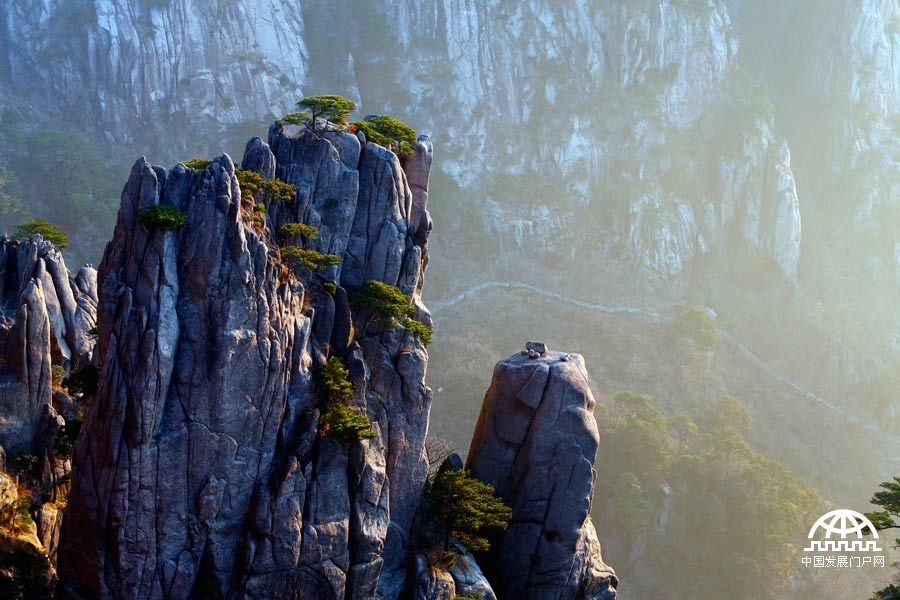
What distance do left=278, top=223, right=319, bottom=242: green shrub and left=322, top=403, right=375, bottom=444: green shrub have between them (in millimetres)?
6314

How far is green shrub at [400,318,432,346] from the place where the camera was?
101 ft

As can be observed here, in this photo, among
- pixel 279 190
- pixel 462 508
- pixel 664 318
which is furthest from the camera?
pixel 664 318

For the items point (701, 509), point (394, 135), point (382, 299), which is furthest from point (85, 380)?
point (701, 509)

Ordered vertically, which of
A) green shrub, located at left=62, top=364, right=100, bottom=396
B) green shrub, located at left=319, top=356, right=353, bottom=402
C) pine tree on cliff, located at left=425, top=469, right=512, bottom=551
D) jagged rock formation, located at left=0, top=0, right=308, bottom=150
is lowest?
pine tree on cliff, located at left=425, top=469, right=512, bottom=551

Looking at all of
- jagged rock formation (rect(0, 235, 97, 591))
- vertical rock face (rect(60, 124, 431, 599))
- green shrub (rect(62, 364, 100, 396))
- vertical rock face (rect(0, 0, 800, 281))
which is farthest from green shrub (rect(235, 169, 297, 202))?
vertical rock face (rect(0, 0, 800, 281))

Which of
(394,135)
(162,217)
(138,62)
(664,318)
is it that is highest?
(138,62)

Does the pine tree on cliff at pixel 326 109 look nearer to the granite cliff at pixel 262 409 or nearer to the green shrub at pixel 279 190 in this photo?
the granite cliff at pixel 262 409

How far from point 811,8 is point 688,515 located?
4039 inches

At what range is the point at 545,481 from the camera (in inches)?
1291

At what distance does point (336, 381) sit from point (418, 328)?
4.38 meters

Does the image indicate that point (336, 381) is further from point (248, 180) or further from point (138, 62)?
point (138, 62)

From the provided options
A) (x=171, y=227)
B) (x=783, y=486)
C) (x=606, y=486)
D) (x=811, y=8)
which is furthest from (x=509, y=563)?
(x=811, y=8)

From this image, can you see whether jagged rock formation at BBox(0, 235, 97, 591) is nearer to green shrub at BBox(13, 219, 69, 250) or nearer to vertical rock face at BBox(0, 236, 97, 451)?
vertical rock face at BBox(0, 236, 97, 451)

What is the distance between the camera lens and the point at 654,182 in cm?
10694
